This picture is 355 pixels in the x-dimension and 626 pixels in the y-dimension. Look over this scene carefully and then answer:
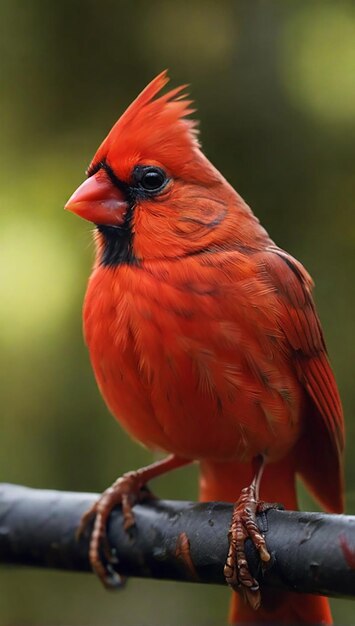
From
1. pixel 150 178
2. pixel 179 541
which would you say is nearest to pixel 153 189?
pixel 150 178

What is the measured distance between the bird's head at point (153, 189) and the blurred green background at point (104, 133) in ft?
1.71

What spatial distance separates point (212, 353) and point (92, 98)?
107cm

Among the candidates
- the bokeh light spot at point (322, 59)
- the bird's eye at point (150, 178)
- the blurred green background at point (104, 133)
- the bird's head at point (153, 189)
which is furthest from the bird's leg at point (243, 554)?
the bokeh light spot at point (322, 59)

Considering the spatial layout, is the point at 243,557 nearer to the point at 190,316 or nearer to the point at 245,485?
the point at 190,316

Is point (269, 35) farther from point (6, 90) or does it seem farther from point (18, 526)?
point (18, 526)

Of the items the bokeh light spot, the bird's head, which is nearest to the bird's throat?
the bird's head

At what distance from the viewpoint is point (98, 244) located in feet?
7.00

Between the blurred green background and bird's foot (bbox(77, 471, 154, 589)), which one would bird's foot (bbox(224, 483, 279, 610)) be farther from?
the blurred green background

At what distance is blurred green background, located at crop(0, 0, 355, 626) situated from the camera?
8.55 feet

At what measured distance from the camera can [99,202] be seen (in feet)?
6.59

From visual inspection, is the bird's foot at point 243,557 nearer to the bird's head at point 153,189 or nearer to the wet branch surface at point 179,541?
the wet branch surface at point 179,541

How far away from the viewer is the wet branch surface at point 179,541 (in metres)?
1.58

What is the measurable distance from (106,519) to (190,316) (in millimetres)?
509

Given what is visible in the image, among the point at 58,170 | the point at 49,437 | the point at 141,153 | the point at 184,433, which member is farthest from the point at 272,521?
the point at 58,170
